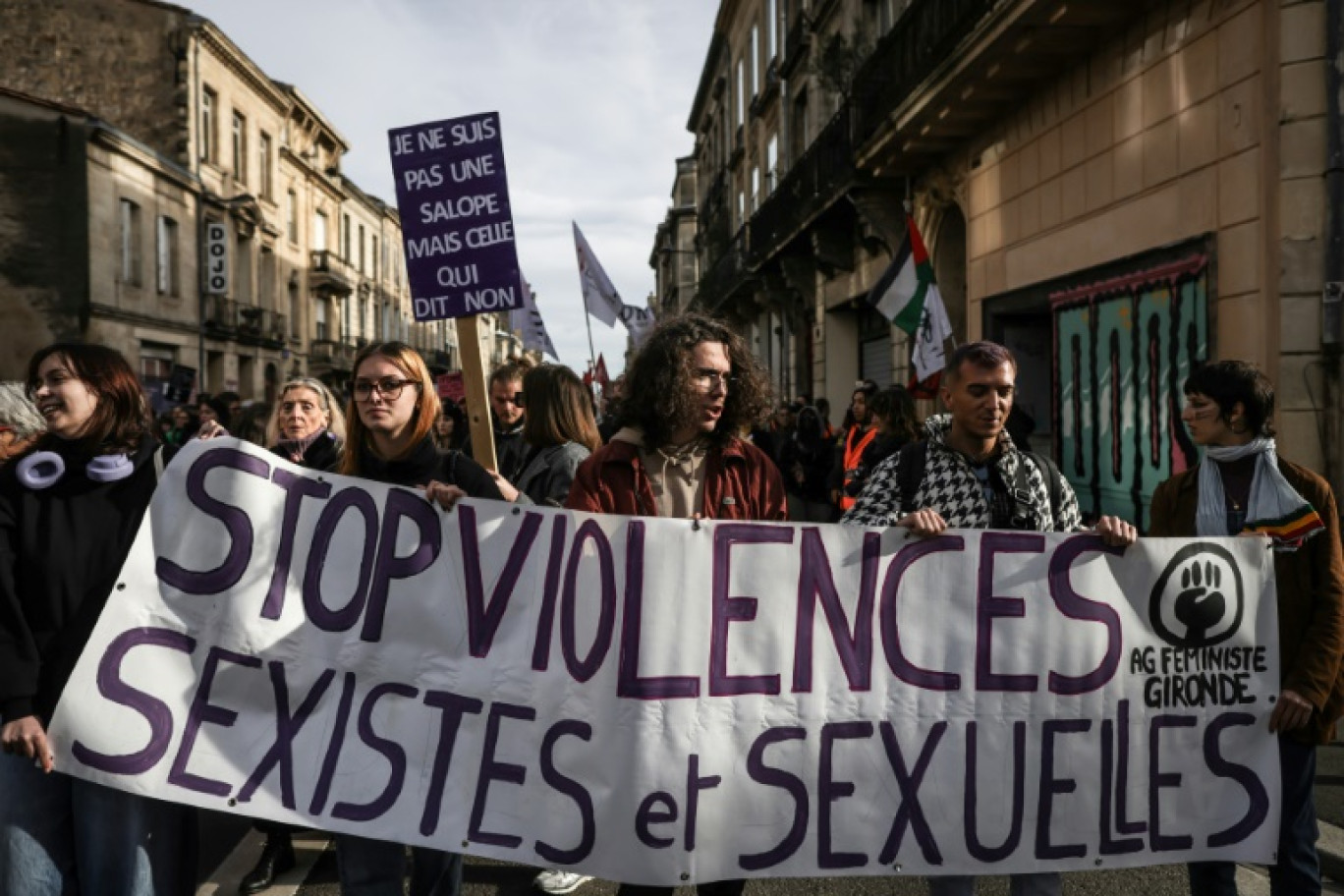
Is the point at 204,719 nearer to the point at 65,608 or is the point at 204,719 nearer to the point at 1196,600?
the point at 65,608

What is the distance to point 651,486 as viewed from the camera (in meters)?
3.01

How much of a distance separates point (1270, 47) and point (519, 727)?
6200 mm

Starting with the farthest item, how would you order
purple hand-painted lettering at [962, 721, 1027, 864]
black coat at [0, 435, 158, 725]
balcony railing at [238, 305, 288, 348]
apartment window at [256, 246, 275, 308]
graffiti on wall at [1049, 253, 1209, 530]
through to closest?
apartment window at [256, 246, 275, 308] < balcony railing at [238, 305, 288, 348] < graffiti on wall at [1049, 253, 1209, 530] < purple hand-painted lettering at [962, 721, 1027, 864] < black coat at [0, 435, 158, 725]

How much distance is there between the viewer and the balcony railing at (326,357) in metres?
43.8

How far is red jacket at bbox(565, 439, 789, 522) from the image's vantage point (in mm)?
2975

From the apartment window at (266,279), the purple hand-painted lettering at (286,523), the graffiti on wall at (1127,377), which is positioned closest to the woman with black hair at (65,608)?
the purple hand-painted lettering at (286,523)

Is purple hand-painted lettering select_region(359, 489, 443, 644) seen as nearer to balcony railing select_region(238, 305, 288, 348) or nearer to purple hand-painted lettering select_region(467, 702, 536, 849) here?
purple hand-painted lettering select_region(467, 702, 536, 849)

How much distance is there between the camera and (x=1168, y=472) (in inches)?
312

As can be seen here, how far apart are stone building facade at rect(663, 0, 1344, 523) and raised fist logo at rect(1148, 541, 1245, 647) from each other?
4022mm

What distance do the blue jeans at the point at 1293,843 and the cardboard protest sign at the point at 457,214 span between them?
3.24 metres

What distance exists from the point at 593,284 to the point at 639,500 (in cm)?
1017

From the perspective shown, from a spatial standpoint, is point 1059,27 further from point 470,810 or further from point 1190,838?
point 470,810

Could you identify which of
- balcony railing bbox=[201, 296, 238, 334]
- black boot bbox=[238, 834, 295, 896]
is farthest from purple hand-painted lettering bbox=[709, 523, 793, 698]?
balcony railing bbox=[201, 296, 238, 334]

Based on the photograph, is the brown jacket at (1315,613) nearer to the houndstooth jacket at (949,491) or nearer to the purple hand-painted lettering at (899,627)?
the houndstooth jacket at (949,491)
